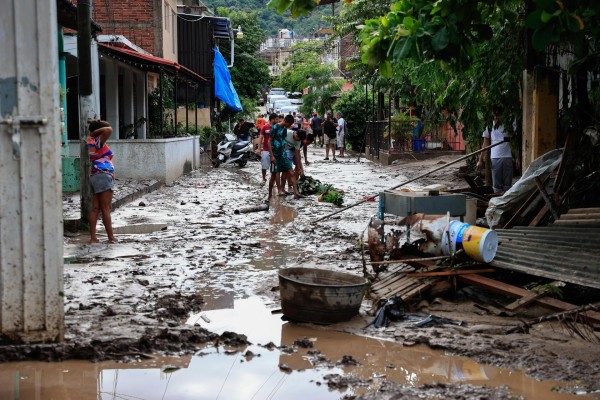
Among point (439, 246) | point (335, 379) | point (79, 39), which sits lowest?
point (335, 379)

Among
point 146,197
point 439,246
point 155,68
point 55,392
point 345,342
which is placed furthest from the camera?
point 155,68

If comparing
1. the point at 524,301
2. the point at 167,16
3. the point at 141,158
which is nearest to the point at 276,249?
the point at 524,301

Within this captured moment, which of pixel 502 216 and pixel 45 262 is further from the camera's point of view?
pixel 502 216

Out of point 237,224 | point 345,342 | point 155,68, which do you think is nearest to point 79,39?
point 237,224

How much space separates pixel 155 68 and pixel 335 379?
16.0 meters

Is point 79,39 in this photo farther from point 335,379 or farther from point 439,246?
point 335,379

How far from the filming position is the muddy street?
A: 503 cm

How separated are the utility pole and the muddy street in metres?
1.92

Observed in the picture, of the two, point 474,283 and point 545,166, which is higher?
point 545,166

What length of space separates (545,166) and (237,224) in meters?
5.33

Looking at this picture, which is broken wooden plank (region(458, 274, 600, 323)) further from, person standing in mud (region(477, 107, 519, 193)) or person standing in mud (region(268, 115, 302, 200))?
person standing in mud (region(268, 115, 302, 200))

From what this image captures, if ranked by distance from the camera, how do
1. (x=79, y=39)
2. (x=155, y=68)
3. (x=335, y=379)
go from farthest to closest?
(x=155, y=68) < (x=79, y=39) < (x=335, y=379)

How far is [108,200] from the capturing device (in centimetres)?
1022

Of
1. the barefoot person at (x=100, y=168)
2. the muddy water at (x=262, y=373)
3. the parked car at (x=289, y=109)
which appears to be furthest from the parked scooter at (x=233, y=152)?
the parked car at (x=289, y=109)
